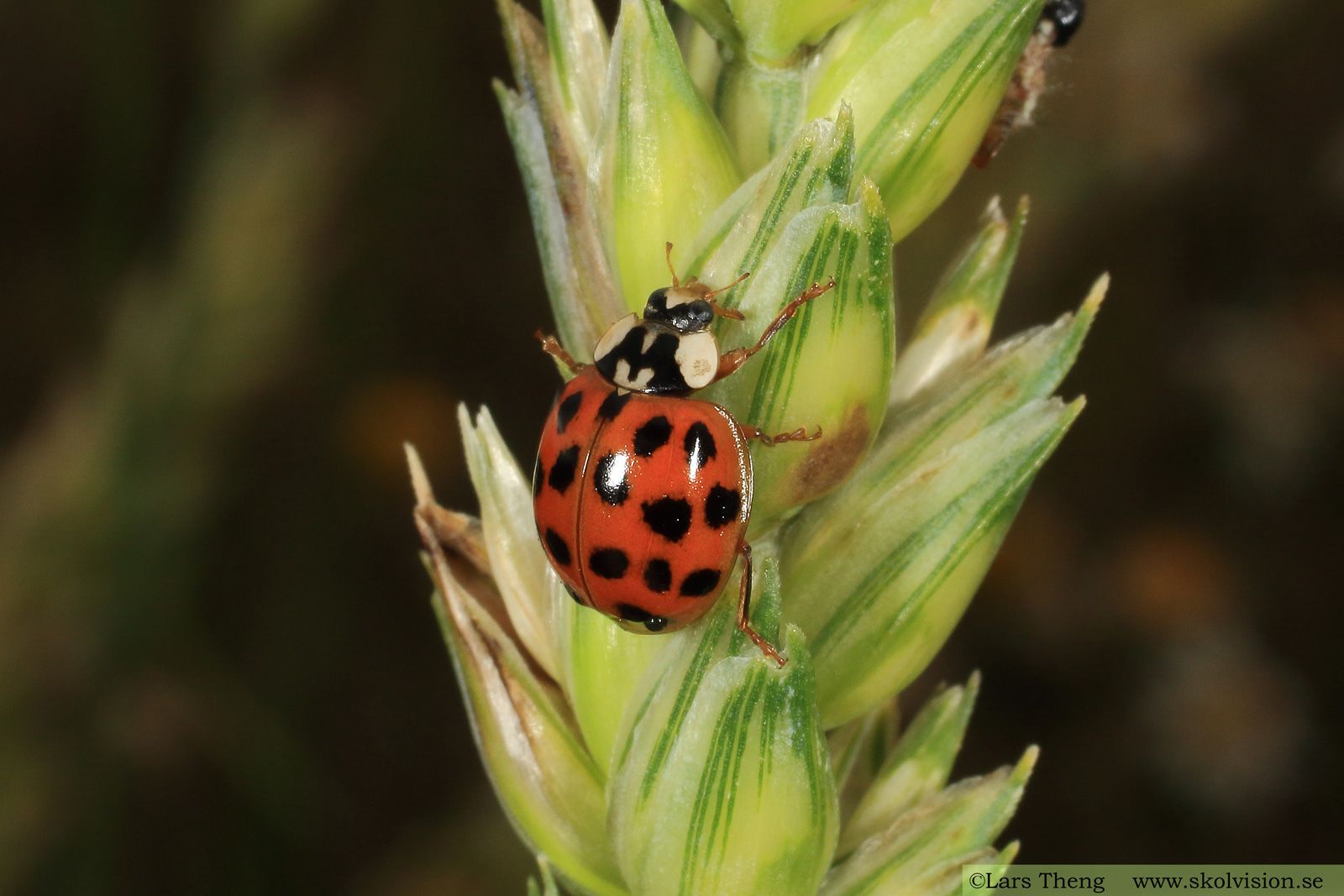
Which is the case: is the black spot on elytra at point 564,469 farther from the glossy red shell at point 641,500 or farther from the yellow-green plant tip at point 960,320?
the yellow-green plant tip at point 960,320

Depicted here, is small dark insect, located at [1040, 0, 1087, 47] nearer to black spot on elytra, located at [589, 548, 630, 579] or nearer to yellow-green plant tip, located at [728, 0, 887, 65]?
yellow-green plant tip, located at [728, 0, 887, 65]

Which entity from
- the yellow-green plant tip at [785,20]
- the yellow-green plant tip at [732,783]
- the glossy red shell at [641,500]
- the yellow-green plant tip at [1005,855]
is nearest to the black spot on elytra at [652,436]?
the glossy red shell at [641,500]

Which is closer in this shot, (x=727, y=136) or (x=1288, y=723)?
(x=727, y=136)

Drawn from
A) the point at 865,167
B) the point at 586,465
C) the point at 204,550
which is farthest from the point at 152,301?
the point at 865,167

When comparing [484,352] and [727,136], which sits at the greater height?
[727,136]

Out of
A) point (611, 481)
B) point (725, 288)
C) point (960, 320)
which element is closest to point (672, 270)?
point (725, 288)

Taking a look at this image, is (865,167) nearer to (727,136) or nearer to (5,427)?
(727,136)
